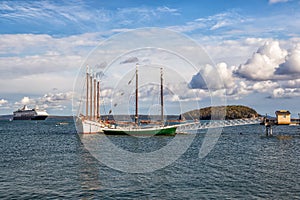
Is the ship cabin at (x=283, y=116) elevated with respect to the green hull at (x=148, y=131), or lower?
elevated

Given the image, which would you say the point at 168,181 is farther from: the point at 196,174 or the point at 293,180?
the point at 293,180

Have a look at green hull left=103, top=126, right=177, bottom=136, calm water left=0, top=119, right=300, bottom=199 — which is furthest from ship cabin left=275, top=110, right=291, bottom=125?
calm water left=0, top=119, right=300, bottom=199

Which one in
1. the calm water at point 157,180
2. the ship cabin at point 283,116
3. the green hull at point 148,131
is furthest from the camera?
the ship cabin at point 283,116

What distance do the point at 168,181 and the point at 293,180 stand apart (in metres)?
13.7

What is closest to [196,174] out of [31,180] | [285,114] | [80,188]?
[80,188]

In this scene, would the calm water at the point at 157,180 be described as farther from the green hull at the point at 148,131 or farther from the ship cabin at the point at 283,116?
the ship cabin at the point at 283,116


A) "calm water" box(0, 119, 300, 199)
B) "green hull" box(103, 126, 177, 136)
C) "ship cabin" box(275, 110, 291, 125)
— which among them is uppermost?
"ship cabin" box(275, 110, 291, 125)

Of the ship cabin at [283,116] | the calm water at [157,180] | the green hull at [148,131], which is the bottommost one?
the calm water at [157,180]

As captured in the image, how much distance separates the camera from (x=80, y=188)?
35188 mm

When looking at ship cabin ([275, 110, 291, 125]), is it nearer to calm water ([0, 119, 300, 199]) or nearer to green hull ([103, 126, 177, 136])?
green hull ([103, 126, 177, 136])

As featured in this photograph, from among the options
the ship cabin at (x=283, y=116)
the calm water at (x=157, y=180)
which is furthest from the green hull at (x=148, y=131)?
the calm water at (x=157, y=180)

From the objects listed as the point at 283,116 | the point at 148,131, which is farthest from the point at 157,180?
the point at 283,116

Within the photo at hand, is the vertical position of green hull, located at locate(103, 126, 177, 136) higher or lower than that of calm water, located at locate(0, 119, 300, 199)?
higher

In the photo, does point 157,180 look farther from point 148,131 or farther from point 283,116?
point 283,116
